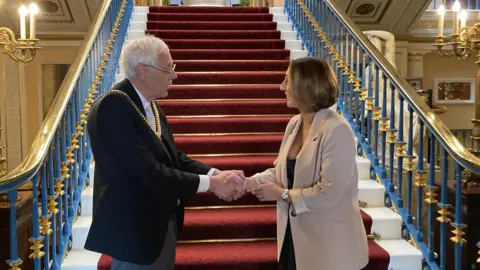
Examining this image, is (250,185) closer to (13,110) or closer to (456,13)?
(456,13)

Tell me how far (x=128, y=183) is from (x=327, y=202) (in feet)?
2.55

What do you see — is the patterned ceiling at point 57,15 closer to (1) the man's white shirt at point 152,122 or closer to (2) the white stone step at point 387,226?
(2) the white stone step at point 387,226

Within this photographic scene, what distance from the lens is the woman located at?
6.76 feet

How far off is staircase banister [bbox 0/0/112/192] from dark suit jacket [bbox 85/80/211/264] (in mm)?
455

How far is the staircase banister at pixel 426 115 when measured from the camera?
102 inches

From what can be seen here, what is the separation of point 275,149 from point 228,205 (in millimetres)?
764

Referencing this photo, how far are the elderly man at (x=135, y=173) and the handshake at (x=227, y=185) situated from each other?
65mm

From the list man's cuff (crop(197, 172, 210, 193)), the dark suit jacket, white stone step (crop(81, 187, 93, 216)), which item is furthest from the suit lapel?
white stone step (crop(81, 187, 93, 216))

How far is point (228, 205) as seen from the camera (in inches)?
144

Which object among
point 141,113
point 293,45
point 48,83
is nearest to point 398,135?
point 141,113

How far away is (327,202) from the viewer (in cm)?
206

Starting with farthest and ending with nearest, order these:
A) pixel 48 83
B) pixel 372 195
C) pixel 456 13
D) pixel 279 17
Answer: pixel 48 83
pixel 279 17
pixel 456 13
pixel 372 195

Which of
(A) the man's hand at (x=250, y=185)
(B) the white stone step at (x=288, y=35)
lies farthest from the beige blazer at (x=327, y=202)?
(B) the white stone step at (x=288, y=35)

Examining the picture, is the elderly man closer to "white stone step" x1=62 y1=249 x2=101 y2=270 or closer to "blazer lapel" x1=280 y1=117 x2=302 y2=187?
"blazer lapel" x1=280 y1=117 x2=302 y2=187
